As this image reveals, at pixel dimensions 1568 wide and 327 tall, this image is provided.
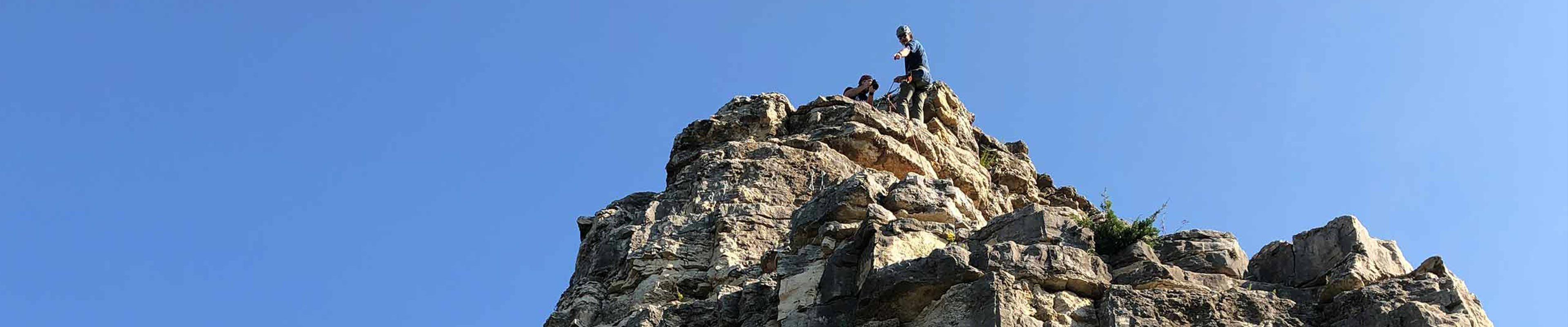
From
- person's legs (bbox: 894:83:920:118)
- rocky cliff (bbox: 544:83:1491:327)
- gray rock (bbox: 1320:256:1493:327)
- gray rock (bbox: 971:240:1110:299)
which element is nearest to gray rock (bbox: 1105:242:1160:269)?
rocky cliff (bbox: 544:83:1491:327)

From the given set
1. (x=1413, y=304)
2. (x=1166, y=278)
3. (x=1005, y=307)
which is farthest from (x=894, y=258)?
(x=1413, y=304)

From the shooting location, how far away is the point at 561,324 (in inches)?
767

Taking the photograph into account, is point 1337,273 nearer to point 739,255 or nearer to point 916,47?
point 739,255

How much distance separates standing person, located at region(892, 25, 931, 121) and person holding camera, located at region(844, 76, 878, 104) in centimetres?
73

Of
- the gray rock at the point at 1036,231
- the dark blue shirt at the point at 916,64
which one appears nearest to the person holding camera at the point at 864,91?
the dark blue shirt at the point at 916,64

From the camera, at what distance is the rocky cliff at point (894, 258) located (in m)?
14.9

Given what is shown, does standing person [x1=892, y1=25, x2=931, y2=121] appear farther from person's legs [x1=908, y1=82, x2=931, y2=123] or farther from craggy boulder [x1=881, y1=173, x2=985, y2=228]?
craggy boulder [x1=881, y1=173, x2=985, y2=228]

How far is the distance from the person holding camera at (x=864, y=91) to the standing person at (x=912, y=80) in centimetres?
73

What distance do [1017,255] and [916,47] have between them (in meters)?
12.3

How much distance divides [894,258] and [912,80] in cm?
1088

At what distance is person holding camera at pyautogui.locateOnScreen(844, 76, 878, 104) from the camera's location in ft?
91.4

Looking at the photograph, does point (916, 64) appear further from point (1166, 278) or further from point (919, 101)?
point (1166, 278)

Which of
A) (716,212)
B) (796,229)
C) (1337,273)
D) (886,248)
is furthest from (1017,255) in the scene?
(716,212)

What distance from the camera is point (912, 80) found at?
2694cm
